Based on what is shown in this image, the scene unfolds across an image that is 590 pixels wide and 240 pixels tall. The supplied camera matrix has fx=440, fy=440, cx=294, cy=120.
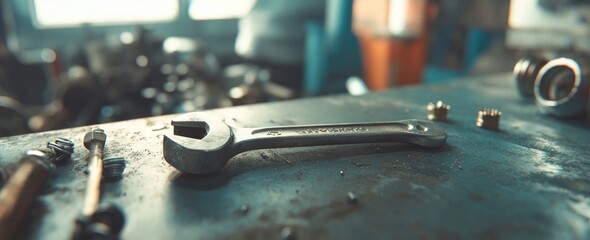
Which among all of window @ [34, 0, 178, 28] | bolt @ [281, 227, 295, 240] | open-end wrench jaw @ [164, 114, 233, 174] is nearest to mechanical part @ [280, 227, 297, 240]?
bolt @ [281, 227, 295, 240]

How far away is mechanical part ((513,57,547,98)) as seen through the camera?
1.09m

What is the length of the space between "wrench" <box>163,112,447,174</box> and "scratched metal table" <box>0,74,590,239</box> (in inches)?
0.8

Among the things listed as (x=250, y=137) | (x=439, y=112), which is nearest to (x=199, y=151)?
(x=250, y=137)

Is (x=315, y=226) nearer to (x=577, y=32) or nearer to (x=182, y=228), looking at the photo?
(x=182, y=228)

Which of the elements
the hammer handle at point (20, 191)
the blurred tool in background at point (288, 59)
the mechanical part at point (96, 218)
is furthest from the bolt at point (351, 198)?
the blurred tool in background at point (288, 59)

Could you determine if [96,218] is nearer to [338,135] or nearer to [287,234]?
[287,234]

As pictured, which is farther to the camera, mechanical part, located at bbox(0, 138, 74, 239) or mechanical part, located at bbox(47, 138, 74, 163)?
mechanical part, located at bbox(47, 138, 74, 163)

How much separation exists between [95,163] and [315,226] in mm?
320

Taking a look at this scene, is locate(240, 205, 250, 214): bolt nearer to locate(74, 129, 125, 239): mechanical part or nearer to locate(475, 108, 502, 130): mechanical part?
locate(74, 129, 125, 239): mechanical part

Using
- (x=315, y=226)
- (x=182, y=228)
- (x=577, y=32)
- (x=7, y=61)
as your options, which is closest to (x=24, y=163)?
(x=182, y=228)

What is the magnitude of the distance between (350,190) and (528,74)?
0.75 metres

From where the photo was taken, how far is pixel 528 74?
1097mm

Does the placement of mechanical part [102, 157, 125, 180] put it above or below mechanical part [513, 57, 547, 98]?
below

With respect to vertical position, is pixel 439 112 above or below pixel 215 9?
below
